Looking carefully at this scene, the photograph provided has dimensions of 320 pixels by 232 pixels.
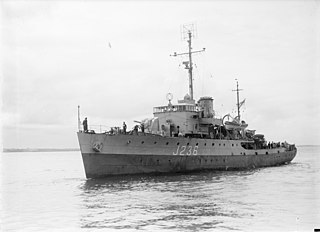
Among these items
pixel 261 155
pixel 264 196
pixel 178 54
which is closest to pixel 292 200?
pixel 264 196

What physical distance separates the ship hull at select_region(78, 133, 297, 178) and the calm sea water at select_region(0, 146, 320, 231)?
855 millimetres

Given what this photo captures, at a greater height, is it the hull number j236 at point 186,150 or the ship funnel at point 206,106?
the ship funnel at point 206,106

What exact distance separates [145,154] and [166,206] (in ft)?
30.4

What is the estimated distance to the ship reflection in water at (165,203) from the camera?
1242 cm

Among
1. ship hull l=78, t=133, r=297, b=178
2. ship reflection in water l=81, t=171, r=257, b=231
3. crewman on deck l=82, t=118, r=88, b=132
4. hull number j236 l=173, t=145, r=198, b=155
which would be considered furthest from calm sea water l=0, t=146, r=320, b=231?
crewman on deck l=82, t=118, r=88, b=132

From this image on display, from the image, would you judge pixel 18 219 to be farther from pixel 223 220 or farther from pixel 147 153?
pixel 147 153

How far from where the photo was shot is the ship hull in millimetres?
23391

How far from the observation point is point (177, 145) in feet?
84.3

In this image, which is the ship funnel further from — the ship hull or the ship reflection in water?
the ship reflection in water

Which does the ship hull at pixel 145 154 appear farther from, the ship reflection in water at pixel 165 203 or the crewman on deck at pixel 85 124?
the ship reflection in water at pixel 165 203

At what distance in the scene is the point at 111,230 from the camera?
11.5 meters

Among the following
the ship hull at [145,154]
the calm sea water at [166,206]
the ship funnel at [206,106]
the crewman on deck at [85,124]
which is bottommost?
the calm sea water at [166,206]

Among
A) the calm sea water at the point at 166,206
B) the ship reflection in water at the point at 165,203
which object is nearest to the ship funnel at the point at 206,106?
the ship reflection in water at the point at 165,203

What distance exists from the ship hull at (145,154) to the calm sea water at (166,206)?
855 mm
